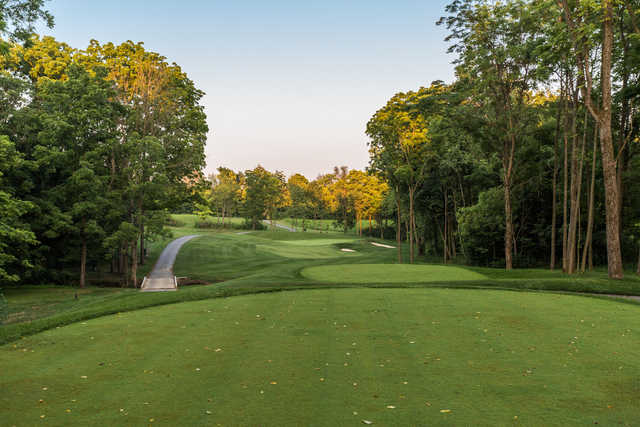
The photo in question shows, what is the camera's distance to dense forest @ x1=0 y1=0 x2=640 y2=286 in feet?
49.6

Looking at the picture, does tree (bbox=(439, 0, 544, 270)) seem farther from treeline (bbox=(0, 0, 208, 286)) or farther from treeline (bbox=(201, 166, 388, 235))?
treeline (bbox=(201, 166, 388, 235))

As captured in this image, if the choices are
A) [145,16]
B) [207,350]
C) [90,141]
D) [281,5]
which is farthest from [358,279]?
[145,16]

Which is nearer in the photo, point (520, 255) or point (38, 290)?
point (38, 290)

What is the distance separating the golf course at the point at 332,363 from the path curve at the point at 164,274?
430 inches

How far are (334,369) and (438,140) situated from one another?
23620mm

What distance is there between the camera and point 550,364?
4.62 m

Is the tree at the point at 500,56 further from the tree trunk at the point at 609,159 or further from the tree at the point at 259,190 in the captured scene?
the tree at the point at 259,190

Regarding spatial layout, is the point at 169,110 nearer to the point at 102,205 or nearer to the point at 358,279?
the point at 102,205

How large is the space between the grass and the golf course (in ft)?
0.07

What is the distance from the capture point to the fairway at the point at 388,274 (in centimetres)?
1596

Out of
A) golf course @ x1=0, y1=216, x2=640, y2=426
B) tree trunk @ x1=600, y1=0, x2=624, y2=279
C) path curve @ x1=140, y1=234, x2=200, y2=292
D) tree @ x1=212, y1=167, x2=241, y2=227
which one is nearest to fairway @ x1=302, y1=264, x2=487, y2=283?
tree trunk @ x1=600, y1=0, x2=624, y2=279

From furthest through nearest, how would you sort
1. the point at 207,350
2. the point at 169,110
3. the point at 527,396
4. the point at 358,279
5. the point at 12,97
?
the point at 169,110
the point at 12,97
the point at 358,279
the point at 207,350
the point at 527,396

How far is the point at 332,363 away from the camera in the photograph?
15.4ft

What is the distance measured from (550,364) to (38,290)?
2053 centimetres
